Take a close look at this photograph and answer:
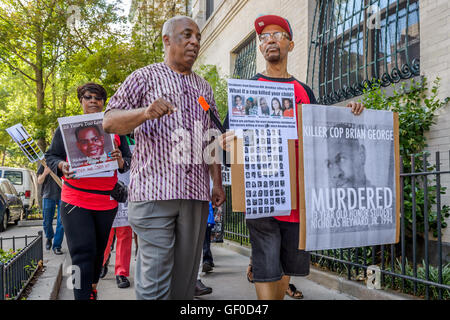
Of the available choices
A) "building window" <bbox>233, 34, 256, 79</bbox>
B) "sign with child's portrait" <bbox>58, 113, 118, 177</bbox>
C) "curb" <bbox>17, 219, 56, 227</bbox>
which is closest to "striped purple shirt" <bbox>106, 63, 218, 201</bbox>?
"sign with child's portrait" <bbox>58, 113, 118, 177</bbox>

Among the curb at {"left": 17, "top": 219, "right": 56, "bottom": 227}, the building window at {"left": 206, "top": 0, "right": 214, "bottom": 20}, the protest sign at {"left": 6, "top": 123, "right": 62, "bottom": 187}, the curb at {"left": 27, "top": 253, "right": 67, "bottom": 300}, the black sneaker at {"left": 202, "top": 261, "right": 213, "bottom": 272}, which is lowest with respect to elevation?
the curb at {"left": 17, "top": 219, "right": 56, "bottom": 227}

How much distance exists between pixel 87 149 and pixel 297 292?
272 centimetres

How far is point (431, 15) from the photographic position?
5836 mm

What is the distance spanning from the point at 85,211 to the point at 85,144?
59cm

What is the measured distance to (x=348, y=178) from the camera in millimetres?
2939

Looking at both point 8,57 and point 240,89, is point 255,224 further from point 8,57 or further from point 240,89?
point 8,57

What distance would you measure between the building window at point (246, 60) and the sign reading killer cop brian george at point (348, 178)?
10.3 metres

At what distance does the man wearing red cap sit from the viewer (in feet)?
10.0

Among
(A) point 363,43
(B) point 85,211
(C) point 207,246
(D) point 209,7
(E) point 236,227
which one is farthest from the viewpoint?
(D) point 209,7

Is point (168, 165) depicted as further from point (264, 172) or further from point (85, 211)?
point (85, 211)

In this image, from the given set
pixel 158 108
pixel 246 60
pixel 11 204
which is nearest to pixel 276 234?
pixel 158 108

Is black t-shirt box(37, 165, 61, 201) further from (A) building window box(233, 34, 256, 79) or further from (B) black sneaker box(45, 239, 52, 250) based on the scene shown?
(A) building window box(233, 34, 256, 79)

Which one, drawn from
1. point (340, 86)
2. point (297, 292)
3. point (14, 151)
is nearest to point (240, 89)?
point (297, 292)

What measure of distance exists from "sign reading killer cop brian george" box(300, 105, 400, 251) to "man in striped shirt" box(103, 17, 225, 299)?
Result: 70 cm
